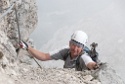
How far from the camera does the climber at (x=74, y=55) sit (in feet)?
27.3

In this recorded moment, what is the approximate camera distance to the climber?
834 centimetres

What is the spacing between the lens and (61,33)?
133 m

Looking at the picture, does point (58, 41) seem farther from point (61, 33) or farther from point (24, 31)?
point (24, 31)

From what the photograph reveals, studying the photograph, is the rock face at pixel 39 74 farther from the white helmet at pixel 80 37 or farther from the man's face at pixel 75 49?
the white helmet at pixel 80 37

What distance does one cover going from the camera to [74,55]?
27.6 feet

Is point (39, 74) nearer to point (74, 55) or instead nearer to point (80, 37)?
point (74, 55)

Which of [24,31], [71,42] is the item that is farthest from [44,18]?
[71,42]

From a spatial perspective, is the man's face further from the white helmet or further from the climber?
the white helmet

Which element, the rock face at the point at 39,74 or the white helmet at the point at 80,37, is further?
the white helmet at the point at 80,37

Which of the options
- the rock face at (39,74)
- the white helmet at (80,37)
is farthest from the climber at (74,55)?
the rock face at (39,74)

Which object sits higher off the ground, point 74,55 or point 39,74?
point 74,55

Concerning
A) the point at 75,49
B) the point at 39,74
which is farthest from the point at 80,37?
the point at 39,74

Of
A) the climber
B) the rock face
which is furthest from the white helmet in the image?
the rock face

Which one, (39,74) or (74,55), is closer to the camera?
(39,74)
